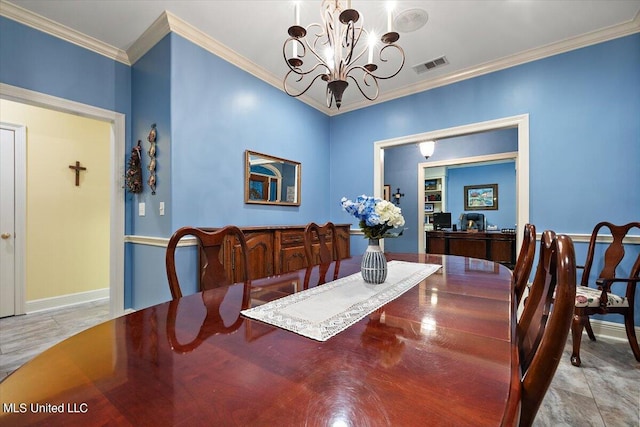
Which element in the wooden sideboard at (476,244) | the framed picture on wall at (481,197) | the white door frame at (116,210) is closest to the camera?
the white door frame at (116,210)

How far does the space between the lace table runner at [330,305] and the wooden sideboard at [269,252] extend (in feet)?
3.06

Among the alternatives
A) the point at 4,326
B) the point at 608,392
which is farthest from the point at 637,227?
the point at 4,326

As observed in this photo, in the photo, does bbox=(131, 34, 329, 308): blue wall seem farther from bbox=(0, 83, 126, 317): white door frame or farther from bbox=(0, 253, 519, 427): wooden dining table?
bbox=(0, 253, 519, 427): wooden dining table

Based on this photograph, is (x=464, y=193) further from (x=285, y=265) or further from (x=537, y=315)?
(x=537, y=315)

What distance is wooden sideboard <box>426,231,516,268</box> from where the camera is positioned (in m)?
5.12

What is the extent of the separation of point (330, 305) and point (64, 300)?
12.9 ft

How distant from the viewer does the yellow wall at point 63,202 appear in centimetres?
314

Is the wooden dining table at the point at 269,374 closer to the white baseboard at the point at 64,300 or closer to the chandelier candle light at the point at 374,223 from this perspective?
the chandelier candle light at the point at 374,223

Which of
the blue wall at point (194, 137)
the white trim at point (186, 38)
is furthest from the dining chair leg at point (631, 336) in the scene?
the white trim at point (186, 38)

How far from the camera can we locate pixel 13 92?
2.14 m

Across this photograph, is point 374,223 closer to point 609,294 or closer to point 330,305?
point 330,305

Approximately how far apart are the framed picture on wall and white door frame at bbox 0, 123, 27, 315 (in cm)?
802

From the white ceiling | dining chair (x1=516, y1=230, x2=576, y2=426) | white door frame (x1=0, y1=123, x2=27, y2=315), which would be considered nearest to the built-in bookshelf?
the white ceiling

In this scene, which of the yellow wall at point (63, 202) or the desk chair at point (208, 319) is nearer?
the desk chair at point (208, 319)
